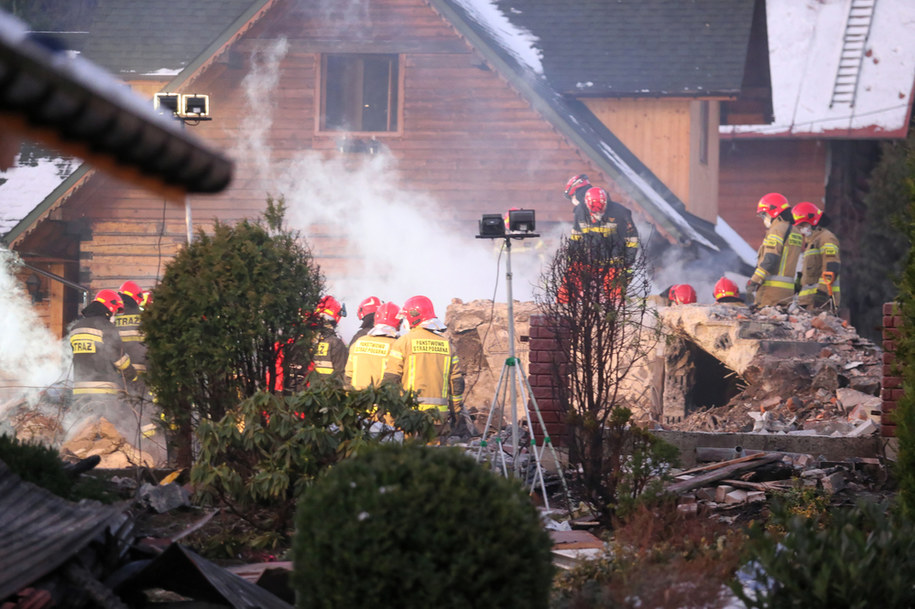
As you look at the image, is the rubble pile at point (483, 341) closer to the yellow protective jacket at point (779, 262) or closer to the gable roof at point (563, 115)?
the yellow protective jacket at point (779, 262)

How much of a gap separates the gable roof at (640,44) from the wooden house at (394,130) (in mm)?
57

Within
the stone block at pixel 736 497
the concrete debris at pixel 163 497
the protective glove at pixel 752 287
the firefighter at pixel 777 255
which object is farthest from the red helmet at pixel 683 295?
the concrete debris at pixel 163 497

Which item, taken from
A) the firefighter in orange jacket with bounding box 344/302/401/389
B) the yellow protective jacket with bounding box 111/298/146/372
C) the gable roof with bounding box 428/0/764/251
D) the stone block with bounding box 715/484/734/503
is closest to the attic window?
the gable roof with bounding box 428/0/764/251

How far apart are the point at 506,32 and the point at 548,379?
1441cm

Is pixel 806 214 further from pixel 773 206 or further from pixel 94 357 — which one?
pixel 94 357

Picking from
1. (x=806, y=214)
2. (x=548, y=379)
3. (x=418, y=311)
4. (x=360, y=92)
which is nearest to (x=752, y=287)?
(x=806, y=214)

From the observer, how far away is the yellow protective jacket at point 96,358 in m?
13.3

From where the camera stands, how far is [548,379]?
32.0 ft

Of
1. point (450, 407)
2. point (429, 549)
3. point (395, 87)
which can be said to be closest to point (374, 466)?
point (429, 549)

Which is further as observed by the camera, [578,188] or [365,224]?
[365,224]

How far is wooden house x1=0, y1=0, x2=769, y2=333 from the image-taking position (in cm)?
1972

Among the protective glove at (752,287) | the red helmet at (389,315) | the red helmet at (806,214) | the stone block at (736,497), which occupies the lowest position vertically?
the stone block at (736,497)

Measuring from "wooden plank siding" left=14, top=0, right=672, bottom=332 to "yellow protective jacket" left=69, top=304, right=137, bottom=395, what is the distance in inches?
249

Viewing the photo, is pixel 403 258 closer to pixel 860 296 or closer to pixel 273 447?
pixel 860 296
